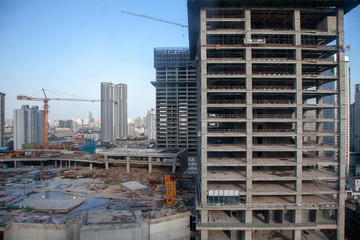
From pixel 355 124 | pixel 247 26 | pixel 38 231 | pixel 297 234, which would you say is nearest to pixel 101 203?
pixel 38 231

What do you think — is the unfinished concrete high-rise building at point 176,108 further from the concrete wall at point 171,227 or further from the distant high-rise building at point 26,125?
the distant high-rise building at point 26,125

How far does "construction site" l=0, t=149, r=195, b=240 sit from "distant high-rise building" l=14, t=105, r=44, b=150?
7143 cm

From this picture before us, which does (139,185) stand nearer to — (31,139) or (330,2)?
(330,2)

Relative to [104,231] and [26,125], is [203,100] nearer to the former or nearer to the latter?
[104,231]

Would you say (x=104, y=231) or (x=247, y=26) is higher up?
(x=247, y=26)

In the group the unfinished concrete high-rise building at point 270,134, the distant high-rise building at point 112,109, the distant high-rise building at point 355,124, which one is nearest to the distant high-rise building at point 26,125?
the distant high-rise building at point 112,109

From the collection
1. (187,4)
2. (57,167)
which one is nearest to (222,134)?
(187,4)

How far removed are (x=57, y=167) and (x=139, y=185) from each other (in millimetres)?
46831

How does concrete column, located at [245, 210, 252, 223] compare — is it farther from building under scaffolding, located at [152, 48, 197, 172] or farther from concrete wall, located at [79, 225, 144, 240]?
building under scaffolding, located at [152, 48, 197, 172]

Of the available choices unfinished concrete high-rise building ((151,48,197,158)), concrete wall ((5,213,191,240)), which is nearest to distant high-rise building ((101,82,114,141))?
unfinished concrete high-rise building ((151,48,197,158))

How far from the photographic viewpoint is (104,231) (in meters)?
25.4

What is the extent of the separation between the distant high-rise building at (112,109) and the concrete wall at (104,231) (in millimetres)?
143304

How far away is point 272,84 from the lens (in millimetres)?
31766

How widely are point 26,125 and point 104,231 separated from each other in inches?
5284
